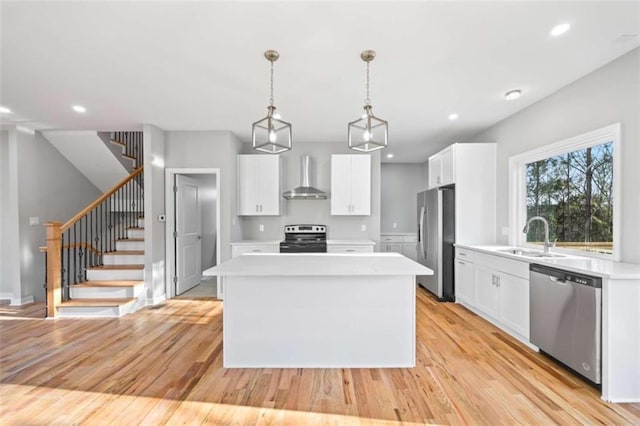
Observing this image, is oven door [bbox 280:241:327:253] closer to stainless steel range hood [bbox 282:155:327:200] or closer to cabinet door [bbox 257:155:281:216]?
cabinet door [bbox 257:155:281:216]

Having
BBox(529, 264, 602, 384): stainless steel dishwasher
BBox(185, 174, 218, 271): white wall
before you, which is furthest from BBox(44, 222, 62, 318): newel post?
BBox(529, 264, 602, 384): stainless steel dishwasher

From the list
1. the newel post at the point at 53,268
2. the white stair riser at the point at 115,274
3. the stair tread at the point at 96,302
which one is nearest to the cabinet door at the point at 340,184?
the white stair riser at the point at 115,274

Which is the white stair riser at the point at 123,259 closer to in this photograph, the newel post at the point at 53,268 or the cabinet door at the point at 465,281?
the newel post at the point at 53,268

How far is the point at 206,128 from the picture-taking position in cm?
466

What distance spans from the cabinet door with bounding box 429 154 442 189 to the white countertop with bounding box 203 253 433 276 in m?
2.37

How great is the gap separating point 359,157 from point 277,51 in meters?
2.87

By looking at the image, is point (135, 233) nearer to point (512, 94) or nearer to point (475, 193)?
point (475, 193)

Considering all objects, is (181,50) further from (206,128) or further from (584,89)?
(584,89)

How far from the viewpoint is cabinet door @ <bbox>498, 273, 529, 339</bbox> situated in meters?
2.96

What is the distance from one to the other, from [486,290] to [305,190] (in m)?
2.87

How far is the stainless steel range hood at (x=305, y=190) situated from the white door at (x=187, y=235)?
63.9 inches

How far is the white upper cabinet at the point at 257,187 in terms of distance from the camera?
16.7 ft

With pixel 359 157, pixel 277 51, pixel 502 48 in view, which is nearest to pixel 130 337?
pixel 277 51

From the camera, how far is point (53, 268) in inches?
157
